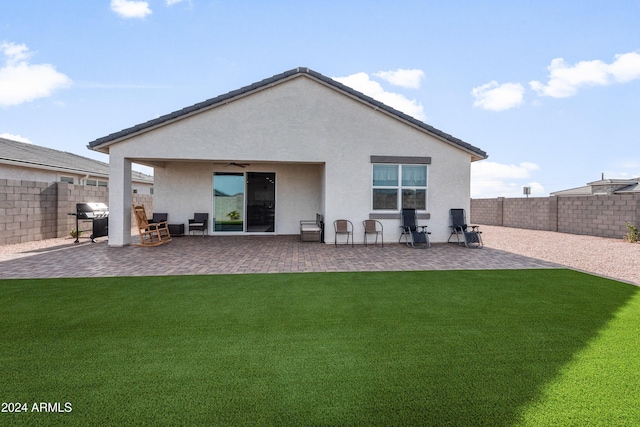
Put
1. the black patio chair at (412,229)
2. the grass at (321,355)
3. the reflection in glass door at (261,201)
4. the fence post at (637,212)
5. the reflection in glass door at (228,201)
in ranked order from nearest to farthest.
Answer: the grass at (321,355)
the black patio chair at (412,229)
the fence post at (637,212)
the reflection in glass door at (228,201)
the reflection in glass door at (261,201)

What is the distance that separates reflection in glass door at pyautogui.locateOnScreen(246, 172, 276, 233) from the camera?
13367 millimetres

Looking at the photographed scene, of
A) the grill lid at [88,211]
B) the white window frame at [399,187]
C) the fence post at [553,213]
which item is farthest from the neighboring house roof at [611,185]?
the grill lid at [88,211]

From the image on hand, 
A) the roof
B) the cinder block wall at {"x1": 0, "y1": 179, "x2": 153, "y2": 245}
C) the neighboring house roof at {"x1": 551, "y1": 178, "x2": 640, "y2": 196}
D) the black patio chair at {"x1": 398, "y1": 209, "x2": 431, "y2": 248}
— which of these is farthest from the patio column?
the neighboring house roof at {"x1": 551, "y1": 178, "x2": 640, "y2": 196}

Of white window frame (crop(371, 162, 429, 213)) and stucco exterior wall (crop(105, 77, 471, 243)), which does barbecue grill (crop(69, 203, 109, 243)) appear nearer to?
stucco exterior wall (crop(105, 77, 471, 243))

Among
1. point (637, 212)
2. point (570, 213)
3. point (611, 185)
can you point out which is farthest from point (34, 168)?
point (611, 185)

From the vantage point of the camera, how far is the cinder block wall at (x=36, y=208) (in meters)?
10.2

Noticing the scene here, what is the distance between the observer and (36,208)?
11.3 meters

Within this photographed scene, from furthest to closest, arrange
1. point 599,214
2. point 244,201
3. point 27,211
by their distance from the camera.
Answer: point 599,214 → point 244,201 → point 27,211

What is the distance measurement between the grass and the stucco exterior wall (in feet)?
18.6

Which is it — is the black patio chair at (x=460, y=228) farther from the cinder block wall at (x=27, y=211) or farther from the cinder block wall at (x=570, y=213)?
the cinder block wall at (x=27, y=211)

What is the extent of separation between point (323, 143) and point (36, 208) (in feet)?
34.6

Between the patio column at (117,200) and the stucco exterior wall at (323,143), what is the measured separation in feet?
0.63

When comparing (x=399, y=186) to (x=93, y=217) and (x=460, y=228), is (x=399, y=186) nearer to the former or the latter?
(x=460, y=228)

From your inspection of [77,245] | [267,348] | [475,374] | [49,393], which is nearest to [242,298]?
[267,348]
